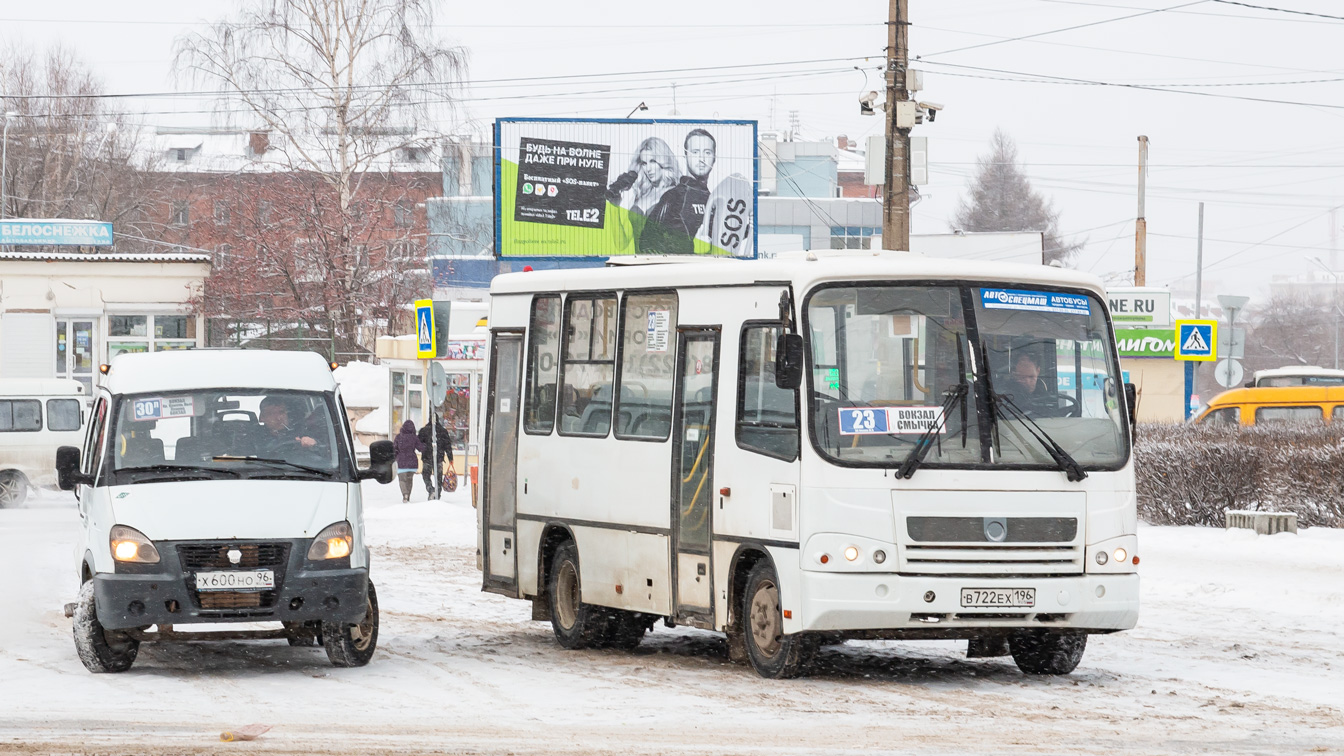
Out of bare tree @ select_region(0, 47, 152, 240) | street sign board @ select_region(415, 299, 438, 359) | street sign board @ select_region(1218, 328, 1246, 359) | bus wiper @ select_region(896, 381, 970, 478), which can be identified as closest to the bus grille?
bus wiper @ select_region(896, 381, 970, 478)

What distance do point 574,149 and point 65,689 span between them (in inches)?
1235

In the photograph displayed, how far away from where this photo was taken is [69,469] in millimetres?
Answer: 11688

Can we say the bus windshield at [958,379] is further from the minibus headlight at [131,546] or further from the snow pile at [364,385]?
the snow pile at [364,385]

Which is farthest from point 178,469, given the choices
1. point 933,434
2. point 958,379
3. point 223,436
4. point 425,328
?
point 425,328

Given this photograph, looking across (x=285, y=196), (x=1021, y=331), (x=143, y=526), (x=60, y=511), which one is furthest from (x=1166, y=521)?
(x=285, y=196)

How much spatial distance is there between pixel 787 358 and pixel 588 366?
2.91m

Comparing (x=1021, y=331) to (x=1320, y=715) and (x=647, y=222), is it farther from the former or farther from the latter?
(x=647, y=222)

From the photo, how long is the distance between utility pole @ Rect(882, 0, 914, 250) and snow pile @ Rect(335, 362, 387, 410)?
26375mm

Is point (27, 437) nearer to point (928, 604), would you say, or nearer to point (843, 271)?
point (843, 271)

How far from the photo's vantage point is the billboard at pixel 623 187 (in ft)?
134

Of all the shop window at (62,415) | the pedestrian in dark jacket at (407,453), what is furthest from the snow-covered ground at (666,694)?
the shop window at (62,415)

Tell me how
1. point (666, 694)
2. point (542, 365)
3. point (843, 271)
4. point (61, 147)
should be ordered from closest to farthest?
point (666, 694)
point (843, 271)
point (542, 365)
point (61, 147)

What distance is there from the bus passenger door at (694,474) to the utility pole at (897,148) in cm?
1063

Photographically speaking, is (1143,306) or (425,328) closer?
(425,328)
